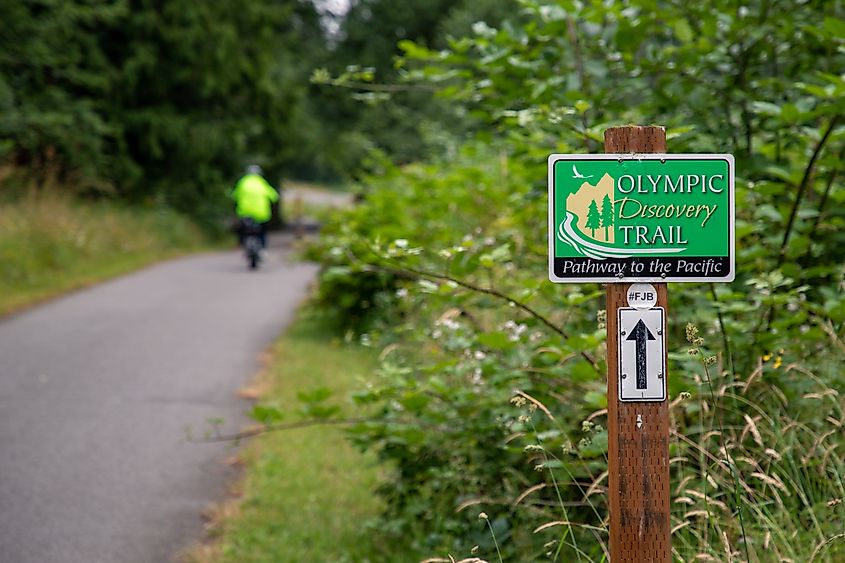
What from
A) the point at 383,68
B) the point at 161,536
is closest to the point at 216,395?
the point at 161,536

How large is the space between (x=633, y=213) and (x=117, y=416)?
5747 millimetres

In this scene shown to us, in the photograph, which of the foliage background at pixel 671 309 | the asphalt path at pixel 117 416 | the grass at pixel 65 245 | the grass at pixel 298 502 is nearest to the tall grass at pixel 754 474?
the foliage background at pixel 671 309

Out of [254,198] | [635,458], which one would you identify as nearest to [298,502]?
[635,458]

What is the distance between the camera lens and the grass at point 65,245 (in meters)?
14.5

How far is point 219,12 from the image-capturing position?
28.0 meters

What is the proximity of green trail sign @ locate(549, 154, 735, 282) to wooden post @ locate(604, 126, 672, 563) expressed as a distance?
56 millimetres

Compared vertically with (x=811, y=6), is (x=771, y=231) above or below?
below

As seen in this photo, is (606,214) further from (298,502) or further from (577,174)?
(298,502)

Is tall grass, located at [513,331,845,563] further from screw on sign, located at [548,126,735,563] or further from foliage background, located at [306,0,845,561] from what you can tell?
screw on sign, located at [548,126,735,563]

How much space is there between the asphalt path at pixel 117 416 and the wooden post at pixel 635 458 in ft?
9.66

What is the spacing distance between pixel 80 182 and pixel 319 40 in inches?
1209

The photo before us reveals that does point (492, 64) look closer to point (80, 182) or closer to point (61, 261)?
point (61, 261)

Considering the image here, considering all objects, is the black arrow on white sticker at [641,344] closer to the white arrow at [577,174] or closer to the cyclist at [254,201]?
the white arrow at [577,174]

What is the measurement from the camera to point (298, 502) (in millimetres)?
5824
